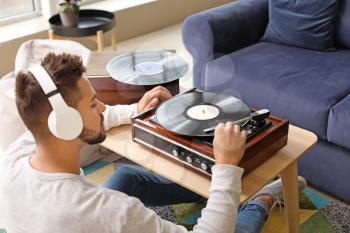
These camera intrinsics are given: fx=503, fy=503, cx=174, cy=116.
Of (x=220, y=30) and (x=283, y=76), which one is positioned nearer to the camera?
(x=283, y=76)

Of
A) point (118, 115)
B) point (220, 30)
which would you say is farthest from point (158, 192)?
point (220, 30)

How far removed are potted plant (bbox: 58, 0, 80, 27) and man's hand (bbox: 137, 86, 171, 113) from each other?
1270 mm

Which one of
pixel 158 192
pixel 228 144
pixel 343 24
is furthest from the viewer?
pixel 343 24

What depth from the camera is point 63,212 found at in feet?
3.27

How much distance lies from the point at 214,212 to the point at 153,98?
A: 0.53 m

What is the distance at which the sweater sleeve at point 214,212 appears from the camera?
1.04 m

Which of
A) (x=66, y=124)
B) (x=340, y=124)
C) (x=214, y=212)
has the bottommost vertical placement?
(x=340, y=124)

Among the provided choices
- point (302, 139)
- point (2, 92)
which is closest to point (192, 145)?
point (302, 139)

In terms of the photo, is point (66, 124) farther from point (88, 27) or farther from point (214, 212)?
point (88, 27)

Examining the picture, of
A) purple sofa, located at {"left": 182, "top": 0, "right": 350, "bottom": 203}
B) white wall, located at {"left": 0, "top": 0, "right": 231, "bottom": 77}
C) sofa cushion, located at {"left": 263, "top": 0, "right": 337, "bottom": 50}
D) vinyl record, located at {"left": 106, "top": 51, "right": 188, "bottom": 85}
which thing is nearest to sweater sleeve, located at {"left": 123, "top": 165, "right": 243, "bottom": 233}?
vinyl record, located at {"left": 106, "top": 51, "right": 188, "bottom": 85}

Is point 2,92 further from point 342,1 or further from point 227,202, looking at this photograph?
point 342,1

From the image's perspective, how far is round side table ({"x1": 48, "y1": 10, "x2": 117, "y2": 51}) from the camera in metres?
2.63

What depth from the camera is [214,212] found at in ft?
3.73

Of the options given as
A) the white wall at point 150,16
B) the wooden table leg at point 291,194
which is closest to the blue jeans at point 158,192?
the wooden table leg at point 291,194
